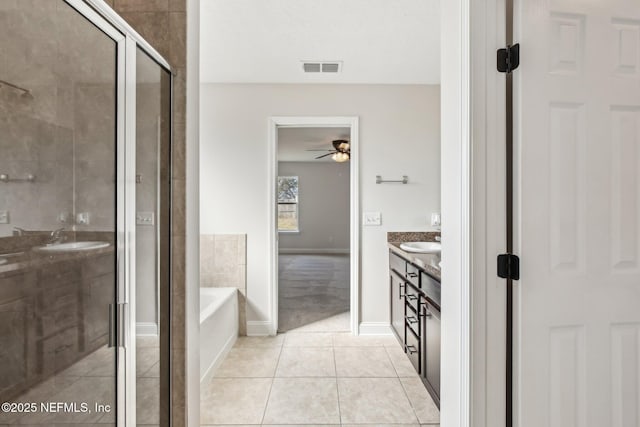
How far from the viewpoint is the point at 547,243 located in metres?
1.09

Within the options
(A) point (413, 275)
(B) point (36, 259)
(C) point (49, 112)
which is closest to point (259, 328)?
(A) point (413, 275)

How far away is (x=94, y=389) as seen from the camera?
1.03 meters

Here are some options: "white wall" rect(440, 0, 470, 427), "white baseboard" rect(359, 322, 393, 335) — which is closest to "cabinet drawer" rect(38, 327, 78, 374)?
"white wall" rect(440, 0, 470, 427)

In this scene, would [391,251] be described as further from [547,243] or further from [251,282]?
[547,243]

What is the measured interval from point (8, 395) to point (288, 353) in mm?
2268

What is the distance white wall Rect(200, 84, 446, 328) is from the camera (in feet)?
10.7

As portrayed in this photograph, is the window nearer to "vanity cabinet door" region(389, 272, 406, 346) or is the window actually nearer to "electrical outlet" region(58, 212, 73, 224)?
"vanity cabinet door" region(389, 272, 406, 346)

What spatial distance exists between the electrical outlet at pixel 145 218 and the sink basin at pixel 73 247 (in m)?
0.17

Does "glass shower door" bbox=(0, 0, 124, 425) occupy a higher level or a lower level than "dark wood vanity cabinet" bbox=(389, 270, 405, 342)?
higher

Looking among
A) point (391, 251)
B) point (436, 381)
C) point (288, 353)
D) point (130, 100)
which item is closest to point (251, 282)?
point (288, 353)

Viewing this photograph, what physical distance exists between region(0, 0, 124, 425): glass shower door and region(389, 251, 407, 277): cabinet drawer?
2056mm

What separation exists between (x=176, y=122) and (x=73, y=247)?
660mm

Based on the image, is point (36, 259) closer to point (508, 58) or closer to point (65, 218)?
point (65, 218)

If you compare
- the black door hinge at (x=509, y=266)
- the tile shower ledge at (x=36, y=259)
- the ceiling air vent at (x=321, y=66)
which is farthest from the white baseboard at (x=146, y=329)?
the ceiling air vent at (x=321, y=66)
